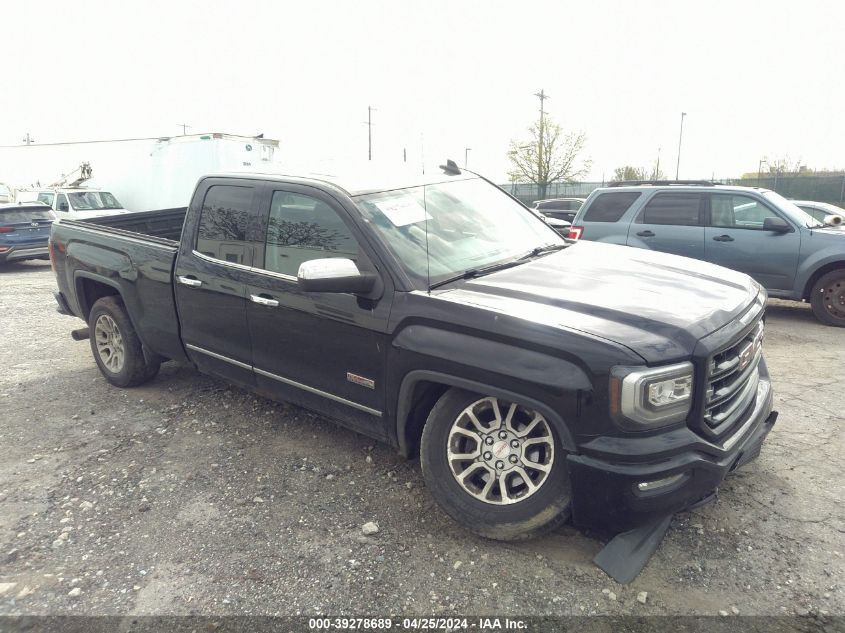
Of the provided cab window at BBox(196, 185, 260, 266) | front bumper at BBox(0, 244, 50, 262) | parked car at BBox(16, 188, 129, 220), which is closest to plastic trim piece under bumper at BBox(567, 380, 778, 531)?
cab window at BBox(196, 185, 260, 266)

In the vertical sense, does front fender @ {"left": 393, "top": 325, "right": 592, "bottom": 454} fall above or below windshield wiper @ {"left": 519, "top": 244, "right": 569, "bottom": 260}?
below

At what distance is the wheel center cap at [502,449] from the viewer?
2.82 metres

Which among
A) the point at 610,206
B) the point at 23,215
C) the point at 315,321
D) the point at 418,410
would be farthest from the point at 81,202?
the point at 418,410

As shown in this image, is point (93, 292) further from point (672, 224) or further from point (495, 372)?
point (672, 224)

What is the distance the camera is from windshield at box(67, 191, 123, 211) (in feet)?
55.0

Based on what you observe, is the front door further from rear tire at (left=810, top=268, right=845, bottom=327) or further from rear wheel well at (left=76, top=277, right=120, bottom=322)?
rear tire at (left=810, top=268, right=845, bottom=327)

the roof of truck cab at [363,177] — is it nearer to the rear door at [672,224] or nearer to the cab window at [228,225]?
the cab window at [228,225]

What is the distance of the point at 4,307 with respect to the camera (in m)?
8.80

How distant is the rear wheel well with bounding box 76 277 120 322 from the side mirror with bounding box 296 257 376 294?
9.86 ft

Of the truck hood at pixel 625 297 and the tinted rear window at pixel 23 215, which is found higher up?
the tinted rear window at pixel 23 215

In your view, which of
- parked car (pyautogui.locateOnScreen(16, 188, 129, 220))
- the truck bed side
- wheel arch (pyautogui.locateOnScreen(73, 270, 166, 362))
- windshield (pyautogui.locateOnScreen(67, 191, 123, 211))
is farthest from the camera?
windshield (pyautogui.locateOnScreen(67, 191, 123, 211))

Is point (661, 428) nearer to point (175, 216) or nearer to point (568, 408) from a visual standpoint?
point (568, 408)

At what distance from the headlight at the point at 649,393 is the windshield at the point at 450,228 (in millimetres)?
1097

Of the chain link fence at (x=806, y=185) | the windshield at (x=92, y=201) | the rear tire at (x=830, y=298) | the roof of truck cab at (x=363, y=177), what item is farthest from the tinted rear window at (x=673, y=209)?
the chain link fence at (x=806, y=185)
